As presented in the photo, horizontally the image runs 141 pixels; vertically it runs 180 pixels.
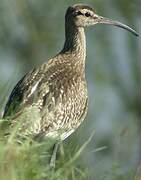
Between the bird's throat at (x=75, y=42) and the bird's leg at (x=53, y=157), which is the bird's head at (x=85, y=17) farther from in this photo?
the bird's leg at (x=53, y=157)

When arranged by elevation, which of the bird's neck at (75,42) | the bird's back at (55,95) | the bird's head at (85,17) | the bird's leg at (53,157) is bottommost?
the bird's leg at (53,157)

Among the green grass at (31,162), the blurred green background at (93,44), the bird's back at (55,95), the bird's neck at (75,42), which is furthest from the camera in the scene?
the blurred green background at (93,44)

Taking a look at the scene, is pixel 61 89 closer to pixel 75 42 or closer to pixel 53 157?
pixel 75 42

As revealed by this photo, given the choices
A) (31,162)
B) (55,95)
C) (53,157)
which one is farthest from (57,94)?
(31,162)

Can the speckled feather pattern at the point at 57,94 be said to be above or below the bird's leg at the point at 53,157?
above

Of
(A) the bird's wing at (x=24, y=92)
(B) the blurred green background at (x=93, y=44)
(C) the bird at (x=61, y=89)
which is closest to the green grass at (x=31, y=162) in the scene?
(C) the bird at (x=61, y=89)

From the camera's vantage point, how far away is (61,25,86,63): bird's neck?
11828mm

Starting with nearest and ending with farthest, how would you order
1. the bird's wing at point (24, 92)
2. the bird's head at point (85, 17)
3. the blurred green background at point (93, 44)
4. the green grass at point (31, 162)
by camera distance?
the green grass at point (31, 162), the bird's wing at point (24, 92), the bird's head at point (85, 17), the blurred green background at point (93, 44)

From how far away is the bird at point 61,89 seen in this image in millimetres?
10062

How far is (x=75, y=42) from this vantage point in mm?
11977

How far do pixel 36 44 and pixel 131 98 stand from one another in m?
2.07

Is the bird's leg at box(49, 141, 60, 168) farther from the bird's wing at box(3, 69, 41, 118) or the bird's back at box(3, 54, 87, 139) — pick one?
the bird's wing at box(3, 69, 41, 118)

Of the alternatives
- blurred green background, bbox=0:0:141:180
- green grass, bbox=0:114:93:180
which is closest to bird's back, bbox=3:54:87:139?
green grass, bbox=0:114:93:180

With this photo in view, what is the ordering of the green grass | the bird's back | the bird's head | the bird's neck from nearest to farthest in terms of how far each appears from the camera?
the green grass
the bird's back
the bird's neck
the bird's head
